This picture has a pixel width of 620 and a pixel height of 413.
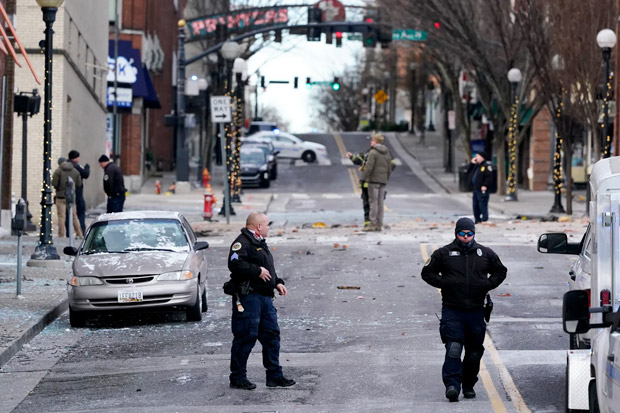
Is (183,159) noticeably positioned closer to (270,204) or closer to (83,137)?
(270,204)

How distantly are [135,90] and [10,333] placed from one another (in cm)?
3842

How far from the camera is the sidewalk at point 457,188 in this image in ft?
126

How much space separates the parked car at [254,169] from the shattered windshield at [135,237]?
36779 mm

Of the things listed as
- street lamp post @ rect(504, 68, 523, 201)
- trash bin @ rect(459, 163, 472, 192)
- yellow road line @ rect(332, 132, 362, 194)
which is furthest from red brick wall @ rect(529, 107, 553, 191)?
yellow road line @ rect(332, 132, 362, 194)

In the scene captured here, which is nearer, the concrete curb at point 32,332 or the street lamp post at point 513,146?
the concrete curb at point 32,332

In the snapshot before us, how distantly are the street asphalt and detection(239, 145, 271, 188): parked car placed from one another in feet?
4.55

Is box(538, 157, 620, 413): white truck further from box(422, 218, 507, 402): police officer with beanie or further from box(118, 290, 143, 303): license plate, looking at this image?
box(118, 290, 143, 303): license plate

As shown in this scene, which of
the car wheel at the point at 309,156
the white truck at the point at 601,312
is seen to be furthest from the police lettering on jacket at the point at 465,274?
the car wheel at the point at 309,156

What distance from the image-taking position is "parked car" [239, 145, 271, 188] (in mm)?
53828

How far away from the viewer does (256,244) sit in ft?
36.9

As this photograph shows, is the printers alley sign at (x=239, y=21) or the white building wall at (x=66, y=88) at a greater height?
the printers alley sign at (x=239, y=21)

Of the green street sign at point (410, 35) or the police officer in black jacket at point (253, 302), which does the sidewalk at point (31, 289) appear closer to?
the police officer in black jacket at point (253, 302)

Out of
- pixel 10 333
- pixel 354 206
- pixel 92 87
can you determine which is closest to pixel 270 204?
pixel 354 206

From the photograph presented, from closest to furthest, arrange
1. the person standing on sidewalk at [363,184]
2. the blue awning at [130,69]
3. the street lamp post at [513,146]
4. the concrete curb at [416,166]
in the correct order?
the person standing on sidewalk at [363,184] < the street lamp post at [513,146] < the blue awning at [130,69] < the concrete curb at [416,166]
